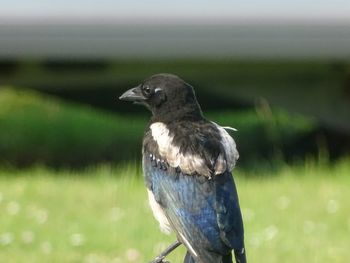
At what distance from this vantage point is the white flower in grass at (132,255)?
21.0 feet

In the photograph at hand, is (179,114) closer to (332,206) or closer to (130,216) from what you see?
(130,216)

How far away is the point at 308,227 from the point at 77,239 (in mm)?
1390

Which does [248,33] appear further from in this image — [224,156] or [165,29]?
[224,156]

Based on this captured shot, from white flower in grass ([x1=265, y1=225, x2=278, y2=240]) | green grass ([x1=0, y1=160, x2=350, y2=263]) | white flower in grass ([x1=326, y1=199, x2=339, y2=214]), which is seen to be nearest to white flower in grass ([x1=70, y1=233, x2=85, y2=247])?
green grass ([x1=0, y1=160, x2=350, y2=263])

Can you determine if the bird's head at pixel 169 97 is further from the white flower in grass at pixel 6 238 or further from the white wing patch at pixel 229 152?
the white flower in grass at pixel 6 238

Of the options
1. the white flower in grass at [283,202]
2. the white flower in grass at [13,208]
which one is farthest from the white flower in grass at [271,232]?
the white flower in grass at [13,208]

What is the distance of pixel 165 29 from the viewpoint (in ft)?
28.0

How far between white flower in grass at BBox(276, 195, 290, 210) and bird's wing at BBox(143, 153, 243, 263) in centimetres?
396

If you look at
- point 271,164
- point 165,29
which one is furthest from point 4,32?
point 271,164

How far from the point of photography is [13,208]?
7605 millimetres

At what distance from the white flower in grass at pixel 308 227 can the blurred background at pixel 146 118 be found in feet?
0.06

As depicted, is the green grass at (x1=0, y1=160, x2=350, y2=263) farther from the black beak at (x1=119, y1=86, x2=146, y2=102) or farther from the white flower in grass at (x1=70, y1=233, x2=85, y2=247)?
the black beak at (x1=119, y1=86, x2=146, y2=102)

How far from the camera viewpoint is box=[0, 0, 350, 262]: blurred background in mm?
7043

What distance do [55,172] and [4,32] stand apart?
119cm
